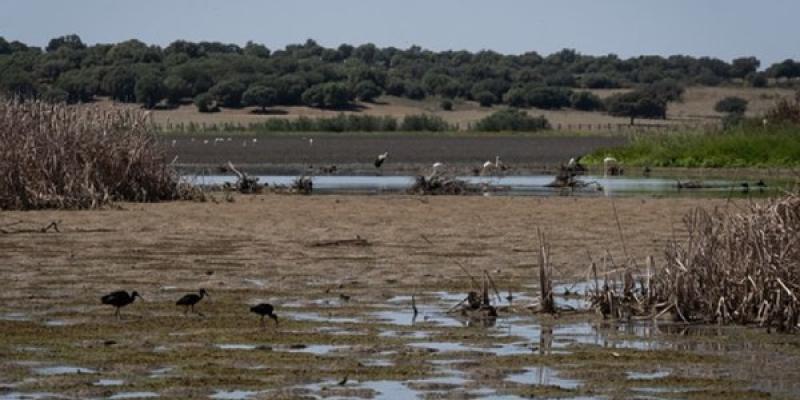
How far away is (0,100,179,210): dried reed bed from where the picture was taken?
92.3 ft

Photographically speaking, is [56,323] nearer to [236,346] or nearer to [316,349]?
[236,346]

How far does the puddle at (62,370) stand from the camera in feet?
42.1

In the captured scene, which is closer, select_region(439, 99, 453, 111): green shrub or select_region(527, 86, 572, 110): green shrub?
select_region(439, 99, 453, 111): green shrub

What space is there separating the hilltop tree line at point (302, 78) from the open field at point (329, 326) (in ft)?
153

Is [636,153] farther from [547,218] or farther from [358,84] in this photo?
[358,84]

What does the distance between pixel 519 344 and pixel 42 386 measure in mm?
4143

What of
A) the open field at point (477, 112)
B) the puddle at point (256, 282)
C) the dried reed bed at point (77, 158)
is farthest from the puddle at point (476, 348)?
the open field at point (477, 112)

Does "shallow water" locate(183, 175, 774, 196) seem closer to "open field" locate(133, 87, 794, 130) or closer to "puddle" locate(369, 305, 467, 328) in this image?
"puddle" locate(369, 305, 467, 328)

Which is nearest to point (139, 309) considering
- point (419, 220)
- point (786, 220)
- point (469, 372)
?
point (469, 372)

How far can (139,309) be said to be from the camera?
645 inches

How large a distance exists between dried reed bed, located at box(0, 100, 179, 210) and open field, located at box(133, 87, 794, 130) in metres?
69.0

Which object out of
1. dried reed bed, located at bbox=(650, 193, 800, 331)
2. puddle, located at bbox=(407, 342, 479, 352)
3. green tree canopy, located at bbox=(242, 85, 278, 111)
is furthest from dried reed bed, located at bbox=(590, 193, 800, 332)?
green tree canopy, located at bbox=(242, 85, 278, 111)

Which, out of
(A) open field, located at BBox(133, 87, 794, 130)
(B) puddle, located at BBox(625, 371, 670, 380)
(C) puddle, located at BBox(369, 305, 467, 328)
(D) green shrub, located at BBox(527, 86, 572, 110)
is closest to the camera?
(B) puddle, located at BBox(625, 371, 670, 380)

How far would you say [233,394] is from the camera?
12.1 metres
